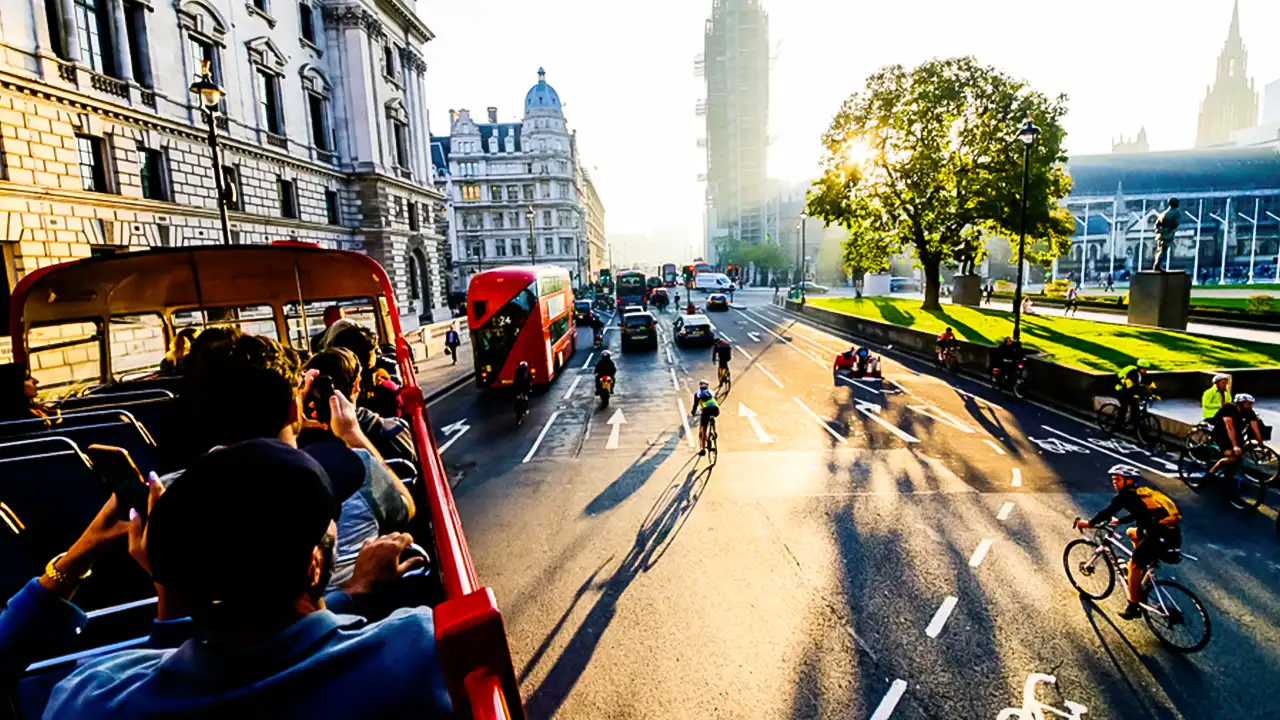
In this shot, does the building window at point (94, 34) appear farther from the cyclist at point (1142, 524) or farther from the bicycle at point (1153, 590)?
the bicycle at point (1153, 590)

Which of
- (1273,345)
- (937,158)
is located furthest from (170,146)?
(1273,345)

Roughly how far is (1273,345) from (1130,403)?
1168cm

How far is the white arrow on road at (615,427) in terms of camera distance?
1462 cm

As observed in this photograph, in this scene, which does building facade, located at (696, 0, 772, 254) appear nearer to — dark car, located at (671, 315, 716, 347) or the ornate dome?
the ornate dome

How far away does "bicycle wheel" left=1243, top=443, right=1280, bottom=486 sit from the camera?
10.1 metres

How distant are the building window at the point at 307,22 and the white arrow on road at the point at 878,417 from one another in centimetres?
3492

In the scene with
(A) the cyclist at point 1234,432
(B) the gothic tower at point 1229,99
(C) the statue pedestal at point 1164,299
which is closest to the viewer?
(A) the cyclist at point 1234,432

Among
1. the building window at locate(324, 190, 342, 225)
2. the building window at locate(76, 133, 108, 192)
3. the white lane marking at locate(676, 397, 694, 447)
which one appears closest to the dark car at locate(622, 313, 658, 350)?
the white lane marking at locate(676, 397, 694, 447)

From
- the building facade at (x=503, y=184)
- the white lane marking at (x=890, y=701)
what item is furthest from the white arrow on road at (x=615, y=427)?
the building facade at (x=503, y=184)

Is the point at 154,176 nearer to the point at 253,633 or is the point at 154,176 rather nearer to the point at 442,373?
the point at 442,373

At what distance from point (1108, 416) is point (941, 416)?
361cm

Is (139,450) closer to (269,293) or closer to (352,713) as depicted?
(352,713)

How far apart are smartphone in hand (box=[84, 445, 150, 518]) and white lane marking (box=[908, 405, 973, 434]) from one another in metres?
16.0

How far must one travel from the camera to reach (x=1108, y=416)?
1402cm
